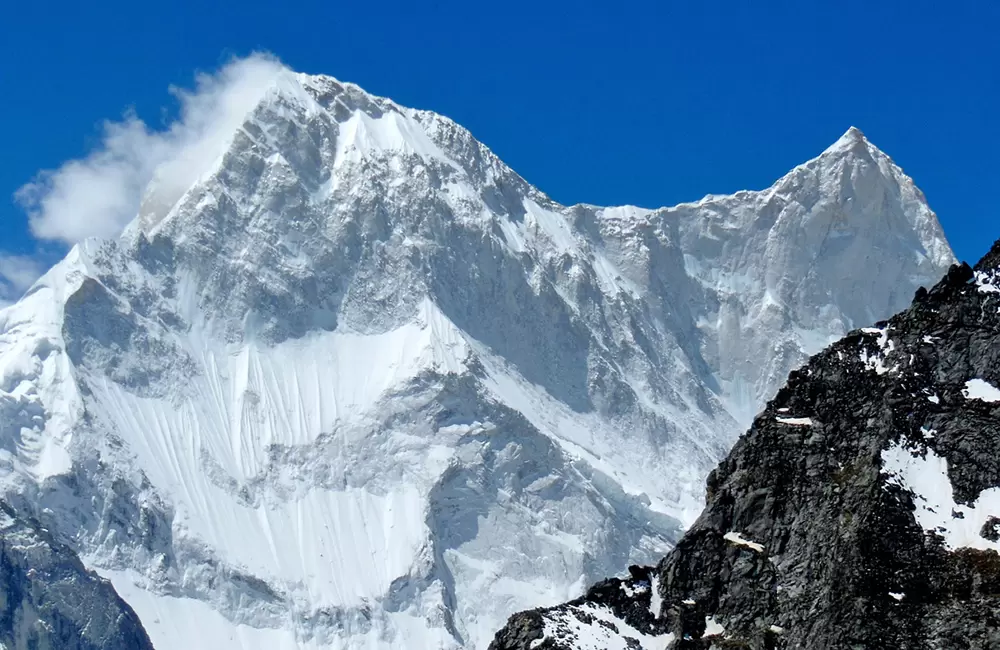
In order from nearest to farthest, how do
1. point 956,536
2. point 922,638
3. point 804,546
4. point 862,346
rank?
point 922,638, point 956,536, point 804,546, point 862,346

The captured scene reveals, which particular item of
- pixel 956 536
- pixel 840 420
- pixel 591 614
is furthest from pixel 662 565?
pixel 956 536

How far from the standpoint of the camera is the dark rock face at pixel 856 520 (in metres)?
124

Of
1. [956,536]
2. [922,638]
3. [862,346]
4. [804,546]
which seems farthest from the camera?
[862,346]

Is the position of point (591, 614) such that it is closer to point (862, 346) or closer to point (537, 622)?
point (537, 622)

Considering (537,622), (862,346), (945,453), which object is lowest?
(537,622)

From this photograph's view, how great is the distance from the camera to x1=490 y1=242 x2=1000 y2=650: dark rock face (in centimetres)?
12400

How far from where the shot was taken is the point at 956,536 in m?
128

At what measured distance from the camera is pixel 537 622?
148 meters

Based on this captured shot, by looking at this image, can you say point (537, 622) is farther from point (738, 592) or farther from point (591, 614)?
point (738, 592)

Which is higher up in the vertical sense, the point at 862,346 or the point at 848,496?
the point at 862,346

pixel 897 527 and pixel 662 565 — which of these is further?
pixel 662 565

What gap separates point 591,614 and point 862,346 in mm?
32171

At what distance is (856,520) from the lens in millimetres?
131125

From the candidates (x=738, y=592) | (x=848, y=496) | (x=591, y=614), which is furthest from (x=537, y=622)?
(x=848, y=496)
